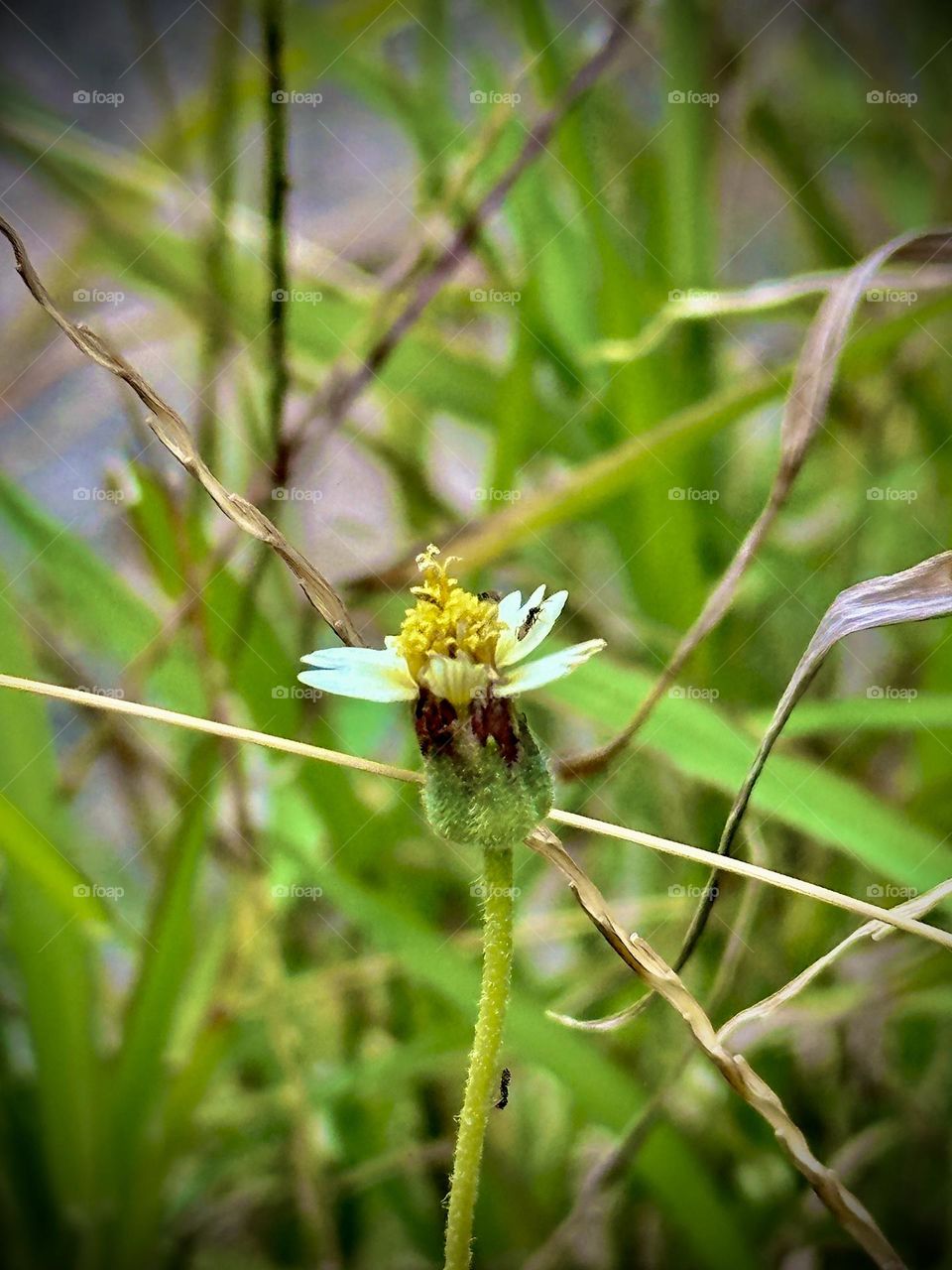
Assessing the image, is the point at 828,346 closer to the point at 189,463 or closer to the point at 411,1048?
the point at 189,463

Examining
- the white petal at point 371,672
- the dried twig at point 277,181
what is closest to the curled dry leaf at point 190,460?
the white petal at point 371,672

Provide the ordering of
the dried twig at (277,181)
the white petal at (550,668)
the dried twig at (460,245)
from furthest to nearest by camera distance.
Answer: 1. the dried twig at (460,245)
2. the dried twig at (277,181)
3. the white petal at (550,668)

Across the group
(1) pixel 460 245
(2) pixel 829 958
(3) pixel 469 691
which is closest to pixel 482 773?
(3) pixel 469 691

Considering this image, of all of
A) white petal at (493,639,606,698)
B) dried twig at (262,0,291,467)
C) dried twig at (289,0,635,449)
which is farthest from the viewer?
dried twig at (289,0,635,449)

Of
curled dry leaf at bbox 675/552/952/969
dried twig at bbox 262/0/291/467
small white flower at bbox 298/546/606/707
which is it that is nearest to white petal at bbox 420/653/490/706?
small white flower at bbox 298/546/606/707

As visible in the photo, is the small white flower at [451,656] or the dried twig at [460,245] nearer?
the small white flower at [451,656]

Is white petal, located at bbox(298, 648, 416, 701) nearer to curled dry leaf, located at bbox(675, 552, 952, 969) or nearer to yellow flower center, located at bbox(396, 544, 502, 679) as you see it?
yellow flower center, located at bbox(396, 544, 502, 679)

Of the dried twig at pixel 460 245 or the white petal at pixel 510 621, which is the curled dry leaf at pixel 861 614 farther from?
the dried twig at pixel 460 245
